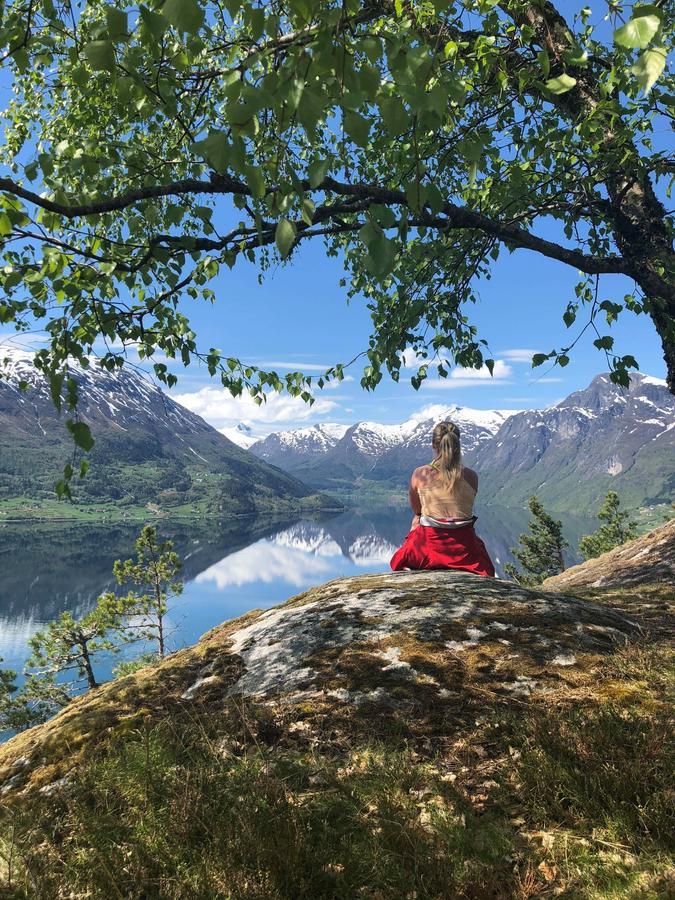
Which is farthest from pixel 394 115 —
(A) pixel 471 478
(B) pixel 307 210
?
(A) pixel 471 478

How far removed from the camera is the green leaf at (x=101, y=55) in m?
→ 2.33

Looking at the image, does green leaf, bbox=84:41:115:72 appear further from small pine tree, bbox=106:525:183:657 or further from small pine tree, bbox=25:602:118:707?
small pine tree, bbox=106:525:183:657

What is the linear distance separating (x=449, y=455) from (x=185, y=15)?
722 centimetres

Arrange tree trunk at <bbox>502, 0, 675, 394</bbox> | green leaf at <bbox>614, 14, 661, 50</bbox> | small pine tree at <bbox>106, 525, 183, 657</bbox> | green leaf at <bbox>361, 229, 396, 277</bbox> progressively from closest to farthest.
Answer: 1. green leaf at <bbox>614, 14, 661, 50</bbox>
2. green leaf at <bbox>361, 229, 396, 277</bbox>
3. tree trunk at <bbox>502, 0, 675, 394</bbox>
4. small pine tree at <bbox>106, 525, 183, 657</bbox>

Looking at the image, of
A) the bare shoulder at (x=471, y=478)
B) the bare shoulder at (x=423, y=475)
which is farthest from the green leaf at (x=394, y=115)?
the bare shoulder at (x=471, y=478)

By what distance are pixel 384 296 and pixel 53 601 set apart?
17033 centimetres

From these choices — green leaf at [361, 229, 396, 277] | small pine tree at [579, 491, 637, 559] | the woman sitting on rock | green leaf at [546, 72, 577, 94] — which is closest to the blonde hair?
the woman sitting on rock

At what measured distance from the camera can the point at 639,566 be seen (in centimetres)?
1067

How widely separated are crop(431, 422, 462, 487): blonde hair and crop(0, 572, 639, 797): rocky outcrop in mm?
2604

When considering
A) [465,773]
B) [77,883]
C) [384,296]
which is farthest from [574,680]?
[384,296]

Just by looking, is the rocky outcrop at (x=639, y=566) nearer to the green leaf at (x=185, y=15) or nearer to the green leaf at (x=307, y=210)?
the green leaf at (x=307, y=210)

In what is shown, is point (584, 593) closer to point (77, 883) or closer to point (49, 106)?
point (77, 883)

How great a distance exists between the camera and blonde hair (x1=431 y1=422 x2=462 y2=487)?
27.5ft

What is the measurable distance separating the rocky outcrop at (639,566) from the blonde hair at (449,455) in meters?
4.19
